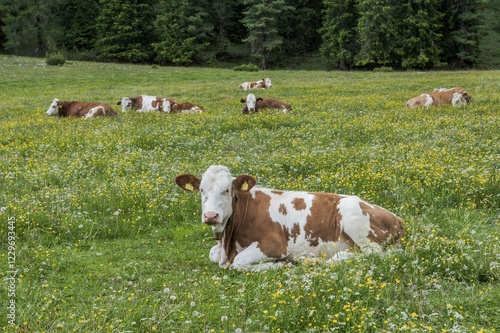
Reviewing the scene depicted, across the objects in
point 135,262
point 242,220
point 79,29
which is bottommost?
point 135,262

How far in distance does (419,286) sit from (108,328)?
3.54 metres

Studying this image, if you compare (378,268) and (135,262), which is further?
(135,262)

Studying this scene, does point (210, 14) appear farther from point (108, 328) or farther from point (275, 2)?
point (108, 328)

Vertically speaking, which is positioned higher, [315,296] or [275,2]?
[275,2]

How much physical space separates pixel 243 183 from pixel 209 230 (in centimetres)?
181

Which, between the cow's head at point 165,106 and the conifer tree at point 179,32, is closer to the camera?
the cow's head at point 165,106

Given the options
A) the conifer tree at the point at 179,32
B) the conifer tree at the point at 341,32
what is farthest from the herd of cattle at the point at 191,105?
the conifer tree at the point at 179,32

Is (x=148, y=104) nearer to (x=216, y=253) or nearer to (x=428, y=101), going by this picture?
(x=428, y=101)

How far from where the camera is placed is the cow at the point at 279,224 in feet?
24.8

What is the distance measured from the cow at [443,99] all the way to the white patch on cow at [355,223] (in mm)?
15803

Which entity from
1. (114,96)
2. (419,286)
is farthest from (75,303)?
(114,96)

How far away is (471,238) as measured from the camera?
7301 mm

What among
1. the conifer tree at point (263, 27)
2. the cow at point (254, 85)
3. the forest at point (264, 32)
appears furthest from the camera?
the conifer tree at point (263, 27)

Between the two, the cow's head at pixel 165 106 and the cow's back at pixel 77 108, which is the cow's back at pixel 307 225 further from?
the cow's head at pixel 165 106
